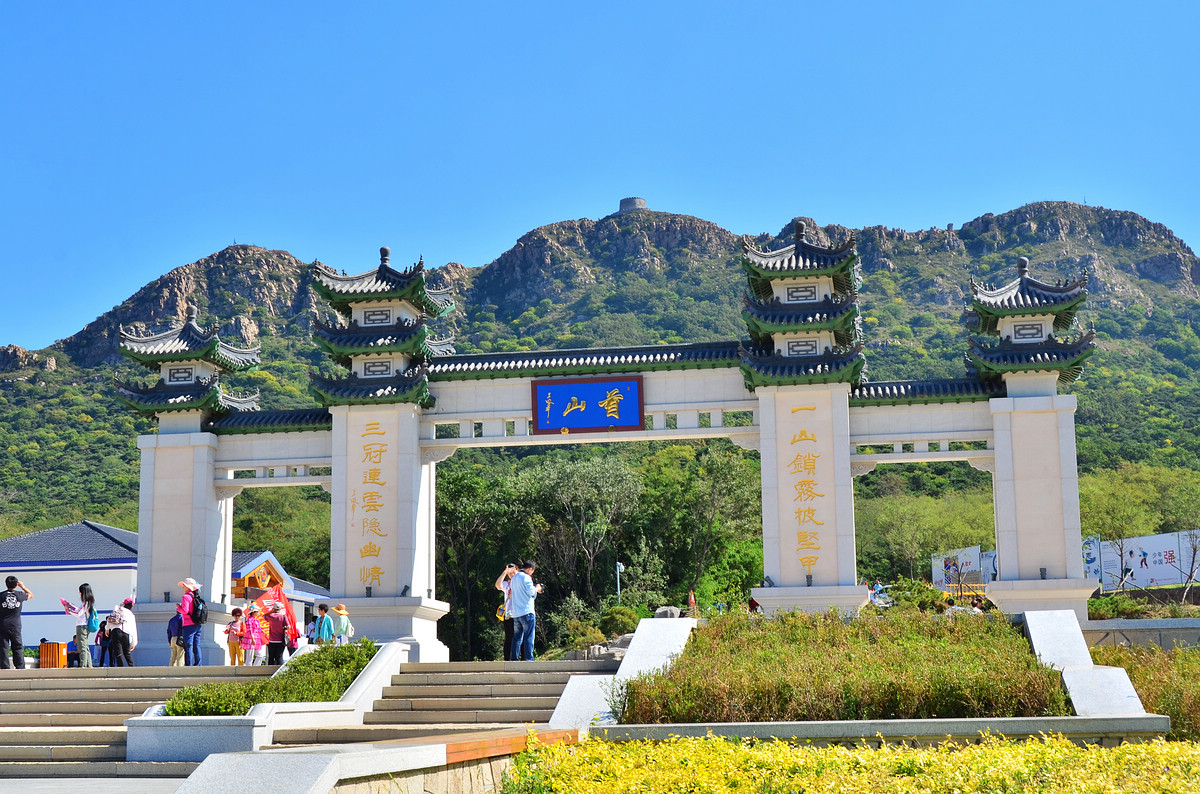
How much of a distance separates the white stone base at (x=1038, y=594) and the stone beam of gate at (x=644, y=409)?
402 centimetres

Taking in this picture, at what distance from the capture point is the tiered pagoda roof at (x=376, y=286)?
713 inches

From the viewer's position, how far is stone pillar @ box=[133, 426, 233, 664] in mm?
18047

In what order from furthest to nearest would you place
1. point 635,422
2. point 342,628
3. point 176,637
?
point 635,422, point 176,637, point 342,628

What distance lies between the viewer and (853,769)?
6691 millimetres

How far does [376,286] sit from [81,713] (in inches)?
322

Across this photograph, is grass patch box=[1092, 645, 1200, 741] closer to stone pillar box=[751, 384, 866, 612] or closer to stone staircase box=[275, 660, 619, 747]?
stone staircase box=[275, 660, 619, 747]

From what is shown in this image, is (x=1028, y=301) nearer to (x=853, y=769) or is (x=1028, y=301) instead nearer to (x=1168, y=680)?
(x=1168, y=680)

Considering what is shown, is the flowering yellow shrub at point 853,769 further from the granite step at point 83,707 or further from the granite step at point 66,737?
the granite step at point 83,707

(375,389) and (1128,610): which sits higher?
(375,389)

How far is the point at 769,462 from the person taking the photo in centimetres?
1700

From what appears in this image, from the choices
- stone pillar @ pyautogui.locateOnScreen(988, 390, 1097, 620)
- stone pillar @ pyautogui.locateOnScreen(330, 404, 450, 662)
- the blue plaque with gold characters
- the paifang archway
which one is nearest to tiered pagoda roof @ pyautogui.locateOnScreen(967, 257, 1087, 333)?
the paifang archway

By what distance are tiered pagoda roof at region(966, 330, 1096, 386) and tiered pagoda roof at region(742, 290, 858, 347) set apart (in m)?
1.85

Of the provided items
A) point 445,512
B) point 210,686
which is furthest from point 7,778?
point 445,512

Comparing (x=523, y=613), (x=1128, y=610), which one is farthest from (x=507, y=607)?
(x=1128, y=610)
